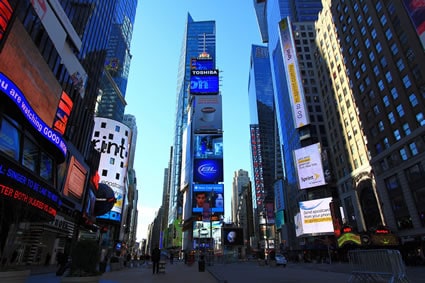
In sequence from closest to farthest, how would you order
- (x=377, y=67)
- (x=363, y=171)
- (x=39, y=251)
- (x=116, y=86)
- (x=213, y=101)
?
(x=39, y=251) < (x=377, y=67) < (x=363, y=171) < (x=116, y=86) < (x=213, y=101)

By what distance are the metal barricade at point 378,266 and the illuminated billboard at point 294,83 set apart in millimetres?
73885

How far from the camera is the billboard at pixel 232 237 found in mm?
71056

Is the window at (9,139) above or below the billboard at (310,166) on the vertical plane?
below

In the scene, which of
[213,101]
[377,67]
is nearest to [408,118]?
[377,67]

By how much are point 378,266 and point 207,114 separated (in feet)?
327

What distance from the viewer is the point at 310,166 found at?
76625 mm

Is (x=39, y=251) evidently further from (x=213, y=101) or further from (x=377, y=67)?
(x=213, y=101)

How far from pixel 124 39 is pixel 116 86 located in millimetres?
18741

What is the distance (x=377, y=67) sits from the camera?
51844 millimetres

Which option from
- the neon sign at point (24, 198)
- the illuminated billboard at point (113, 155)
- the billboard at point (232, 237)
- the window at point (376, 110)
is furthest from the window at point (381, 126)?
the illuminated billboard at point (113, 155)

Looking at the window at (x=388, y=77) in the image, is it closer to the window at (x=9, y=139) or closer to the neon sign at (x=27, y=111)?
the neon sign at (x=27, y=111)

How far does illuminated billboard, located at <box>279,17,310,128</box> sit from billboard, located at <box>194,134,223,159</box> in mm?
31089

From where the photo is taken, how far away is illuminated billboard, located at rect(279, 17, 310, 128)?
83.7 m

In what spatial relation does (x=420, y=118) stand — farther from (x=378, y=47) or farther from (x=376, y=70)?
(x=378, y=47)
